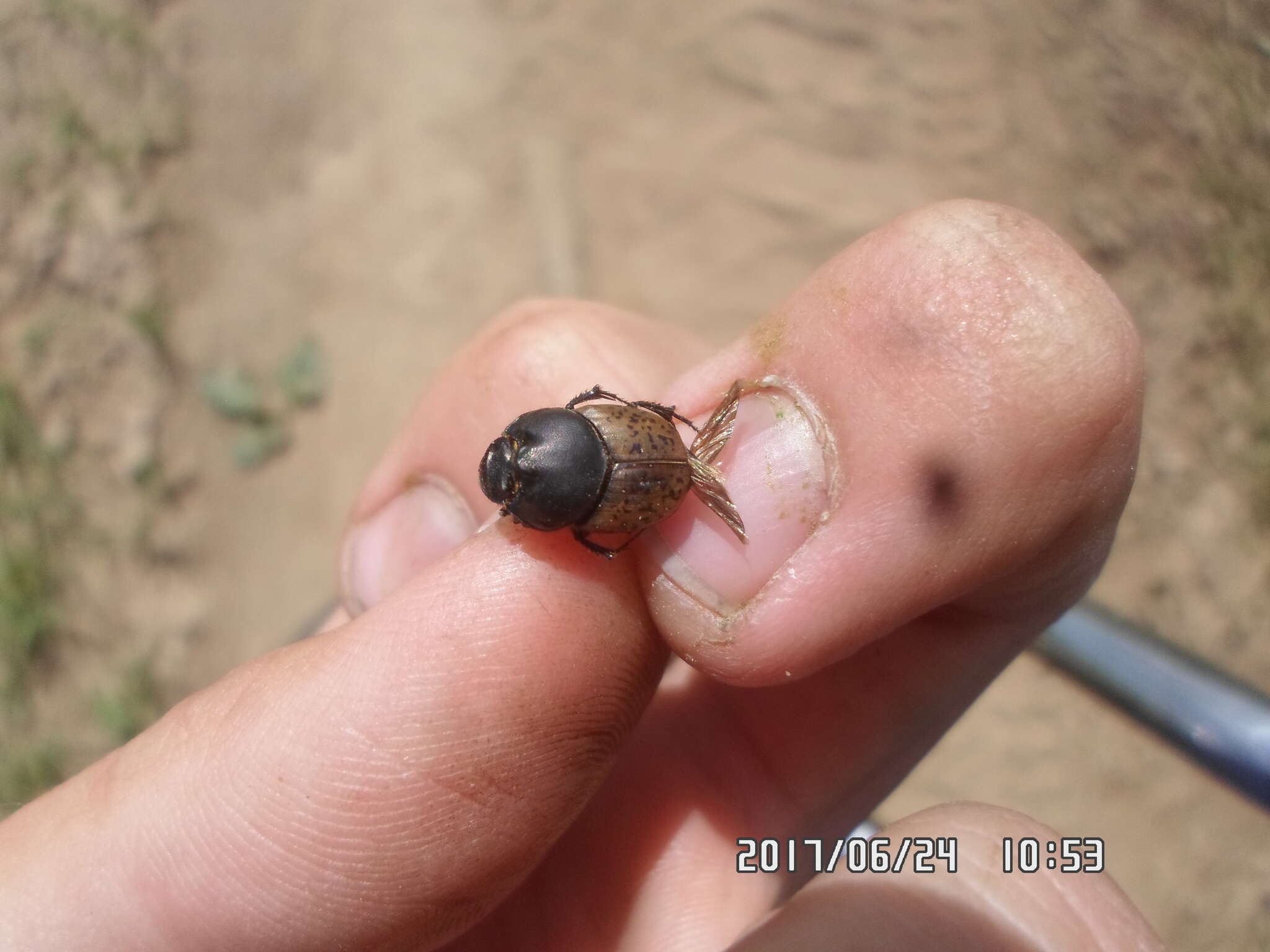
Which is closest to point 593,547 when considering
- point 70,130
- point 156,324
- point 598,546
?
point 598,546

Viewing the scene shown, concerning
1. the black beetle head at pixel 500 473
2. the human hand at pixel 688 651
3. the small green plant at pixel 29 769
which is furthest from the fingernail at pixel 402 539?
the small green plant at pixel 29 769

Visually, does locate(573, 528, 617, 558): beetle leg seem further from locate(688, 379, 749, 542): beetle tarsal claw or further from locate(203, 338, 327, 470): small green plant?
locate(203, 338, 327, 470): small green plant

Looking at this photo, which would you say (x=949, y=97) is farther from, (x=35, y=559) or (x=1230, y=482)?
(x=35, y=559)

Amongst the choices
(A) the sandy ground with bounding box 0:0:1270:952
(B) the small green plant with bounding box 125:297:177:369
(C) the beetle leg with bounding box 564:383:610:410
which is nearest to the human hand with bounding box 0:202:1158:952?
(C) the beetle leg with bounding box 564:383:610:410

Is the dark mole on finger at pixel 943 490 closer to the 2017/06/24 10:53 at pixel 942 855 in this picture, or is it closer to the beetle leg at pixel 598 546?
the beetle leg at pixel 598 546

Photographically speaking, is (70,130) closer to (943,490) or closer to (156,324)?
(156,324)

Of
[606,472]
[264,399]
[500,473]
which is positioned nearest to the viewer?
[606,472]
